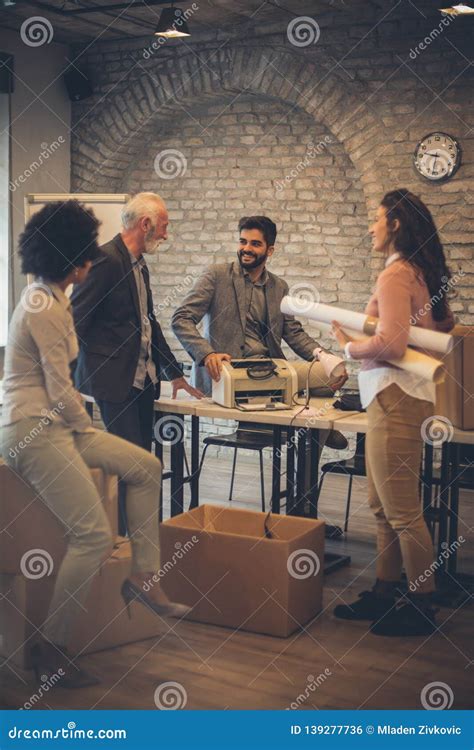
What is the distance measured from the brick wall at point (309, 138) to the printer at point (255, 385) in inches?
25.8

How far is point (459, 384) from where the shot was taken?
358cm

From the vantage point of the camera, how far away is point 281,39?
5949 mm

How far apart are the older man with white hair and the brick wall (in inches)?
49.8

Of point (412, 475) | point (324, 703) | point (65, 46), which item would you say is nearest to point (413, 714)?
point (324, 703)

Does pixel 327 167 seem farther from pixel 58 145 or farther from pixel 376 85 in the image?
pixel 58 145

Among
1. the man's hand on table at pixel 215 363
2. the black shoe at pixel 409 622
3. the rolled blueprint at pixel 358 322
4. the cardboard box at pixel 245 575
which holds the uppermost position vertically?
the rolled blueprint at pixel 358 322

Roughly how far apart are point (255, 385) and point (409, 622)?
107cm

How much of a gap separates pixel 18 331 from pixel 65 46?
153cm

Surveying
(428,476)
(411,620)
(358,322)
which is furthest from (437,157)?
(411,620)

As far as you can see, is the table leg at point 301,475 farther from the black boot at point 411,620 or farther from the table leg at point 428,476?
the black boot at point 411,620

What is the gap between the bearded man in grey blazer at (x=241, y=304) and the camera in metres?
4.13

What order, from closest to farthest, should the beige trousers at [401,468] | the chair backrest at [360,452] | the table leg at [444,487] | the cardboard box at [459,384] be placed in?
the beige trousers at [401,468] → the cardboard box at [459,384] → the table leg at [444,487] → the chair backrest at [360,452]

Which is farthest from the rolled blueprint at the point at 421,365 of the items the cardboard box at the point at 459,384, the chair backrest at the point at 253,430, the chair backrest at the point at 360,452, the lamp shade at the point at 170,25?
the lamp shade at the point at 170,25

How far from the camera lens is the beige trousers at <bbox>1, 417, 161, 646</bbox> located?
2.74 meters
